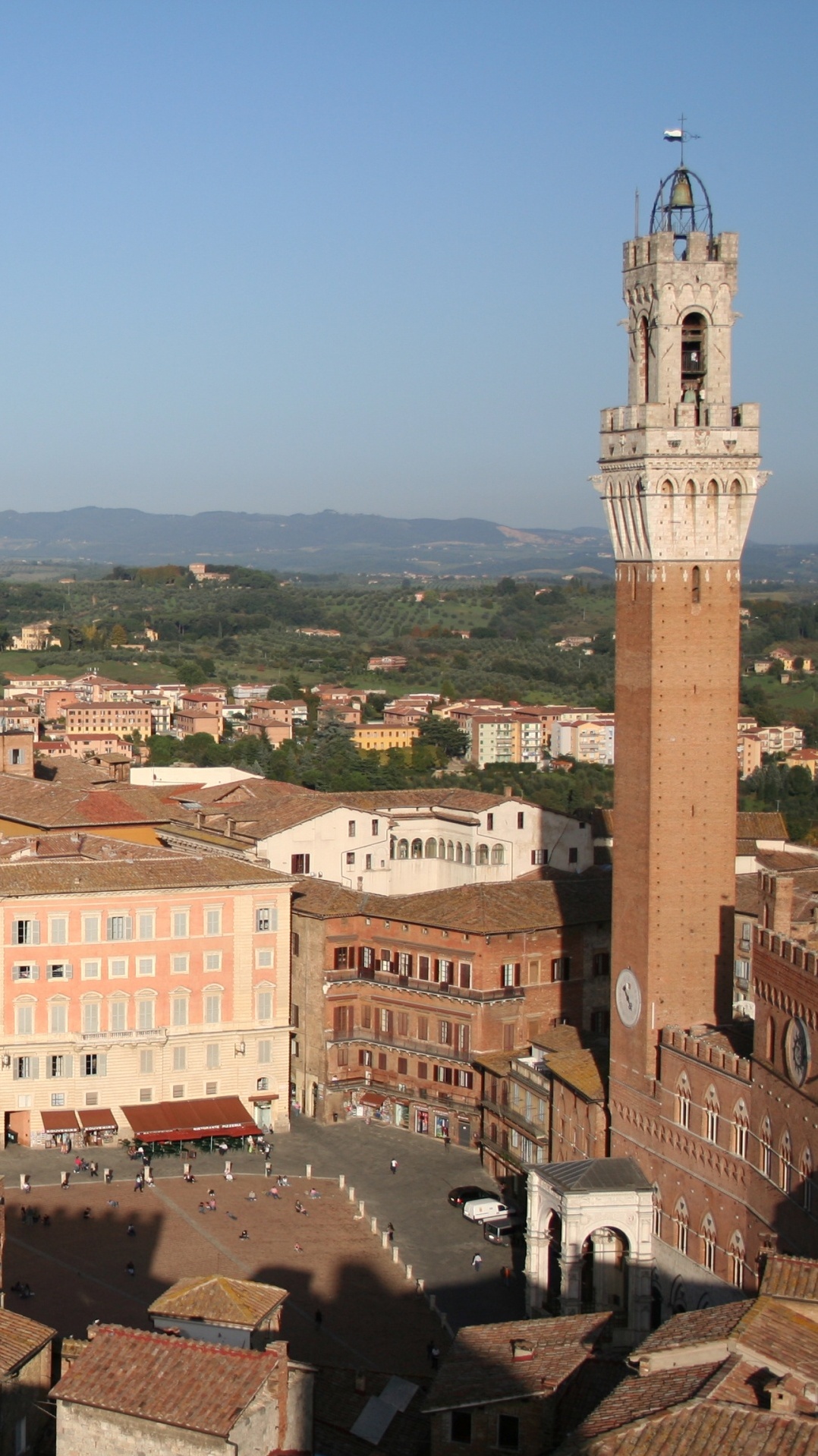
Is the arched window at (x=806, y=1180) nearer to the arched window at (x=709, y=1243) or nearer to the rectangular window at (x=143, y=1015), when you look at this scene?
the arched window at (x=709, y=1243)

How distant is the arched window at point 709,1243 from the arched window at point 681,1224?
686mm

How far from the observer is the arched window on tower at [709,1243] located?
123ft

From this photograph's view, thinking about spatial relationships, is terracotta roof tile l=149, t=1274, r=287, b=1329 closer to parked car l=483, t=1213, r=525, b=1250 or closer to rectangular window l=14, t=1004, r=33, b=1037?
parked car l=483, t=1213, r=525, b=1250

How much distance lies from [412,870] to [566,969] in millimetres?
9441

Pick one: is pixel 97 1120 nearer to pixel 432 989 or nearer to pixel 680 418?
pixel 432 989

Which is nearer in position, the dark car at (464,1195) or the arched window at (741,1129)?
the arched window at (741,1129)

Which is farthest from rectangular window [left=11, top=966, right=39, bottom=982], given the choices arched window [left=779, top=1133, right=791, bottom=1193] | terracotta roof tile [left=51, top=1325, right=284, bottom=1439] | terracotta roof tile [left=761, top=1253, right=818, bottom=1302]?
terracotta roof tile [left=761, top=1253, right=818, bottom=1302]

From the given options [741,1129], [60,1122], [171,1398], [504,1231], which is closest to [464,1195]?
[504,1231]

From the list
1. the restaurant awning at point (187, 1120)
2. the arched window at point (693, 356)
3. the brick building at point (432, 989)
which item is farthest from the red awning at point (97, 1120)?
the arched window at point (693, 356)

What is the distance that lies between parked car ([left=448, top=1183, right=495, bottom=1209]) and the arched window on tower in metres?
7.97

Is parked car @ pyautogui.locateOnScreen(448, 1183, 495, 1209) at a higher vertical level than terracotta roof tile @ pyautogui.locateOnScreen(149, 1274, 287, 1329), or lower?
lower

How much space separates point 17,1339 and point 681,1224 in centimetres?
1751

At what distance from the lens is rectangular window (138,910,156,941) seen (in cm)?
5016

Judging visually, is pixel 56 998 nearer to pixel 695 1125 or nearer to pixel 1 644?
pixel 695 1125
